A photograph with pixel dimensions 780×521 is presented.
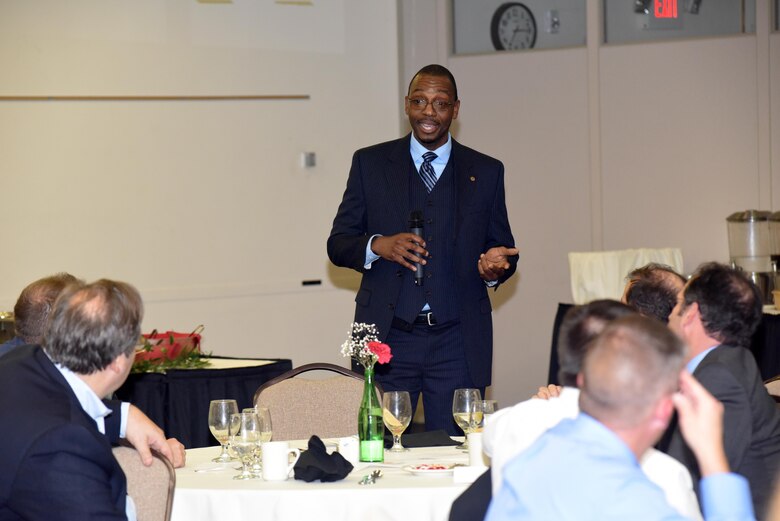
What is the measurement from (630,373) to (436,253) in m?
2.44

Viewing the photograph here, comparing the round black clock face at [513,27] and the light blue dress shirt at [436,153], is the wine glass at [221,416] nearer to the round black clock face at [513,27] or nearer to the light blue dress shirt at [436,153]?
the light blue dress shirt at [436,153]

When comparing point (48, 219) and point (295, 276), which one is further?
point (295, 276)

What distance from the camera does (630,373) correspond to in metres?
1.55

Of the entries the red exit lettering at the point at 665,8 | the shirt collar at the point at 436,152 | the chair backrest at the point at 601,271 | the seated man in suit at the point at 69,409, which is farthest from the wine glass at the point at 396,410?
the red exit lettering at the point at 665,8

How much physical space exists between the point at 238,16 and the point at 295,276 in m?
1.84

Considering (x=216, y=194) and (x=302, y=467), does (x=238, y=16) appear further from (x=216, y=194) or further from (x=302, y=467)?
(x=302, y=467)

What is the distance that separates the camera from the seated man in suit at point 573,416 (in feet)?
6.40

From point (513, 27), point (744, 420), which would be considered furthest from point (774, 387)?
point (513, 27)

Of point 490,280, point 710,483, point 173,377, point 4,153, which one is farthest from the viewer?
point 4,153

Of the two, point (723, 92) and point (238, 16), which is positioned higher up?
point (238, 16)

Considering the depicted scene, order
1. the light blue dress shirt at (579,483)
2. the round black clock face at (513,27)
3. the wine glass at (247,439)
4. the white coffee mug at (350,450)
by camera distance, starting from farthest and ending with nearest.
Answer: the round black clock face at (513,27) < the white coffee mug at (350,450) < the wine glass at (247,439) < the light blue dress shirt at (579,483)

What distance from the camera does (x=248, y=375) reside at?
471 centimetres

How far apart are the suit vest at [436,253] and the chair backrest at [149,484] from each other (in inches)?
59.1

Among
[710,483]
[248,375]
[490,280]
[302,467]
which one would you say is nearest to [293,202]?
[248,375]
